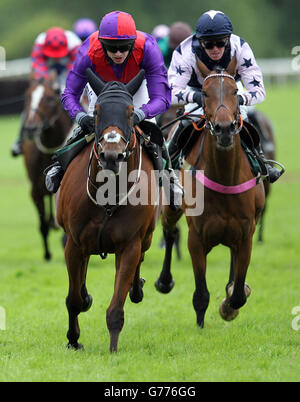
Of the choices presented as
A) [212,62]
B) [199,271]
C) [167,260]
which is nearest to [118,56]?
[212,62]

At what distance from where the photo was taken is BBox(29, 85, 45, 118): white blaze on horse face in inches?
458

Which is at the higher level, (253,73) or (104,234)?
(253,73)

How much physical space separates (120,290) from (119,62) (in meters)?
1.71

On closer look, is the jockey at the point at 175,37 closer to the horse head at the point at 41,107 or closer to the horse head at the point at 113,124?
the horse head at the point at 41,107

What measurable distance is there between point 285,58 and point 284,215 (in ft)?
112

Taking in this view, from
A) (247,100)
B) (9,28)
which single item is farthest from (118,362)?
(9,28)

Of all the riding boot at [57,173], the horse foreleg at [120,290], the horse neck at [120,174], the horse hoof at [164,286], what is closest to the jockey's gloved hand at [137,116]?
the horse neck at [120,174]

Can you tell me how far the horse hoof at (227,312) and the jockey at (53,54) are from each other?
5.27 metres

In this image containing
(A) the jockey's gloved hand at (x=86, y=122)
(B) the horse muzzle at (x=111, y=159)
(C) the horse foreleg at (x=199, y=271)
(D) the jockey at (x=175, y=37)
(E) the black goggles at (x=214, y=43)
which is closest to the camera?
(B) the horse muzzle at (x=111, y=159)

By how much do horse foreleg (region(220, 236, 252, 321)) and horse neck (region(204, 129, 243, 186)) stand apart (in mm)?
580

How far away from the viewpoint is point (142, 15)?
167ft

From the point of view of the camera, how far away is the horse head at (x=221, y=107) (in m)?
6.46

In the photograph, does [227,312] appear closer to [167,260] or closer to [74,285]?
[167,260]
